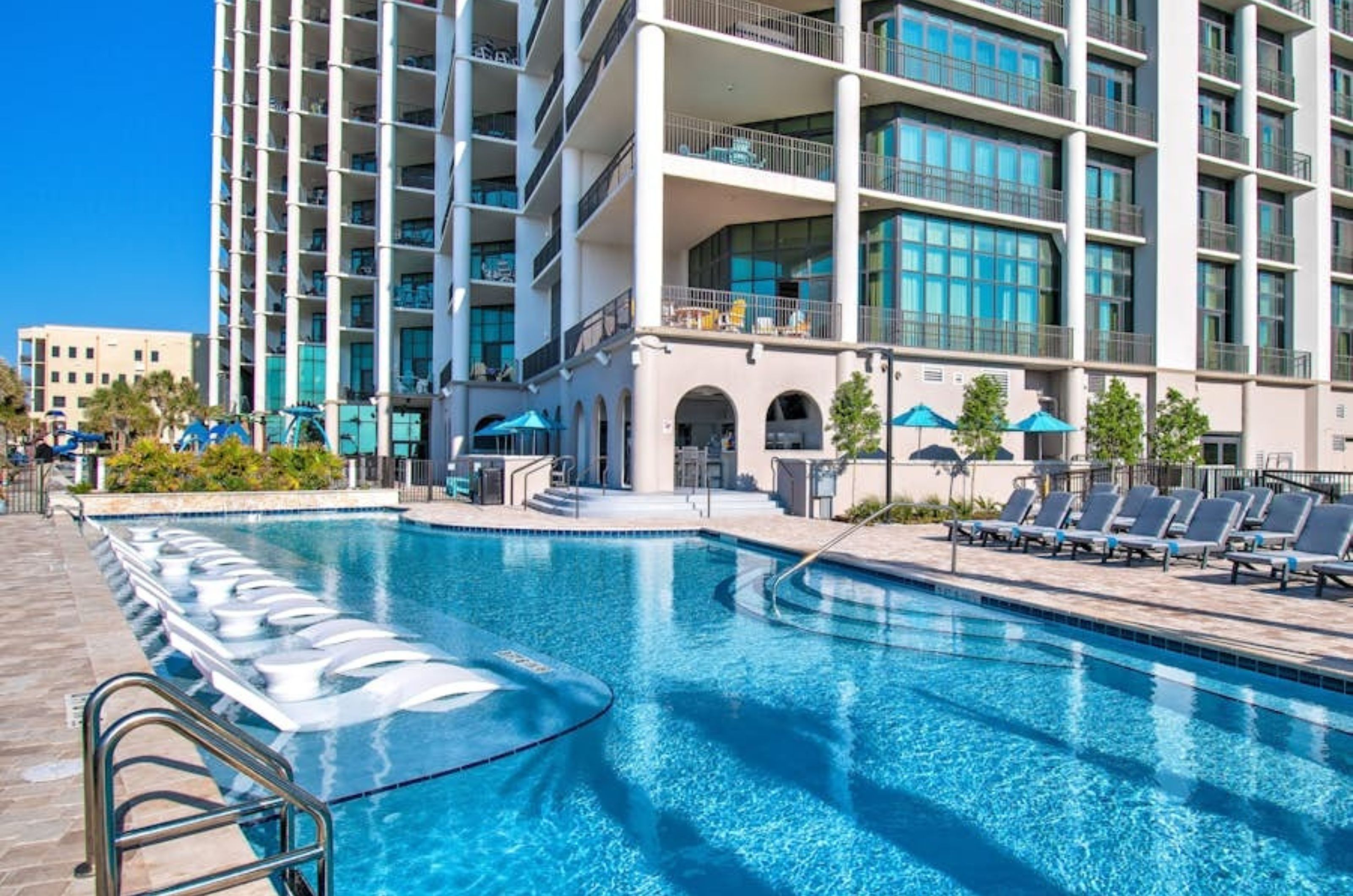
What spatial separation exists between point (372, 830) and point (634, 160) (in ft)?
58.2

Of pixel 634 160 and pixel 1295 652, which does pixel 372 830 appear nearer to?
pixel 1295 652

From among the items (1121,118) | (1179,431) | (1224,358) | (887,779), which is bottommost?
(887,779)

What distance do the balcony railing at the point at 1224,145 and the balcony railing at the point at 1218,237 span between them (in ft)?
6.67

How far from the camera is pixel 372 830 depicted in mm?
4152

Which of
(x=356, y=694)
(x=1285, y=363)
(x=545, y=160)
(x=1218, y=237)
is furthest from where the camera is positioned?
(x=1285, y=363)

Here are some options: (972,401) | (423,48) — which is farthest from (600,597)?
(423,48)

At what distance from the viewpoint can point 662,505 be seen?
1828 cm

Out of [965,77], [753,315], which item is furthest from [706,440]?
[965,77]

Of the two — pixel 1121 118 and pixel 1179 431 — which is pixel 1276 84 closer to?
pixel 1121 118

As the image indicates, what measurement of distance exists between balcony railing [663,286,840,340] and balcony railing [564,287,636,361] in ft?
3.09

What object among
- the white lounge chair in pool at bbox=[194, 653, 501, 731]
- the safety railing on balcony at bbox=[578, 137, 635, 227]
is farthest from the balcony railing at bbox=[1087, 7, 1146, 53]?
the white lounge chair in pool at bbox=[194, 653, 501, 731]

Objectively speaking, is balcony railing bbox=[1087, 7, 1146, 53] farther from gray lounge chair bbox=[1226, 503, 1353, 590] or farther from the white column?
gray lounge chair bbox=[1226, 503, 1353, 590]

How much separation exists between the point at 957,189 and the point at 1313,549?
15.0 m

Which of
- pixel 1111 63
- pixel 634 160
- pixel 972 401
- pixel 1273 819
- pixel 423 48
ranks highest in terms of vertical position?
pixel 423 48
